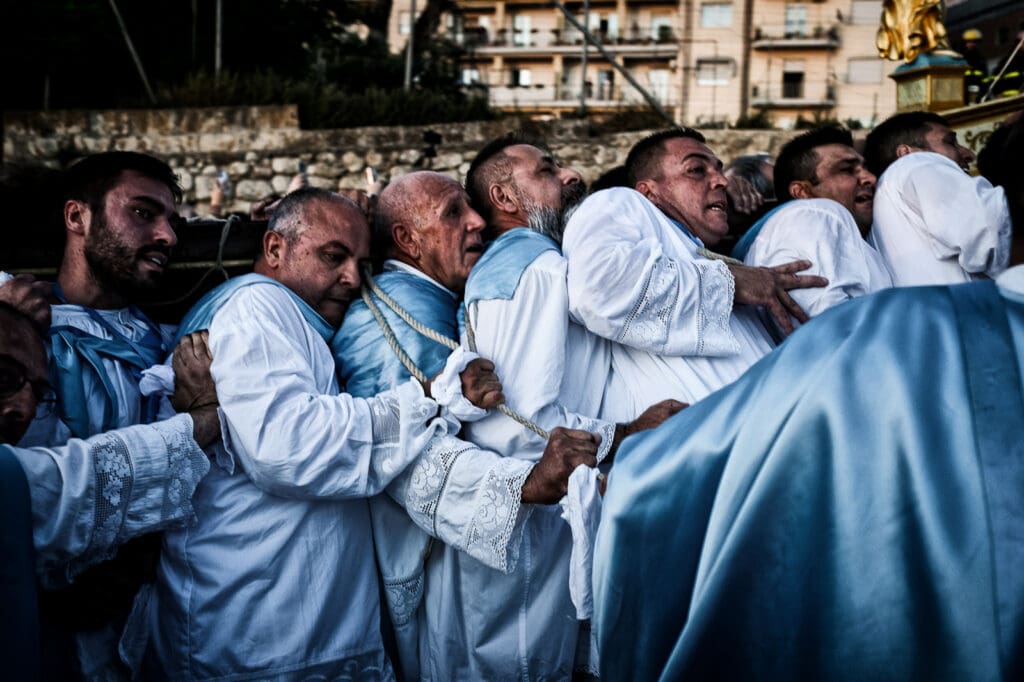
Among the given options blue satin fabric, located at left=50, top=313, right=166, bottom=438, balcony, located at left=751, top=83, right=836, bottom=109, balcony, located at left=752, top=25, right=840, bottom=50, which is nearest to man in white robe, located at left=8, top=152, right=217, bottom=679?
blue satin fabric, located at left=50, top=313, right=166, bottom=438

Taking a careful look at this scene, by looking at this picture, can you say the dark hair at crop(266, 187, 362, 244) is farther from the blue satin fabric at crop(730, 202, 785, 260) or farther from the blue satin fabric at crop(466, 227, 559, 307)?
the blue satin fabric at crop(730, 202, 785, 260)

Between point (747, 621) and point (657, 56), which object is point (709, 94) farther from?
point (747, 621)

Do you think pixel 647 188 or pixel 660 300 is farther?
pixel 647 188

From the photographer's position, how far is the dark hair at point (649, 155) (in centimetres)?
379

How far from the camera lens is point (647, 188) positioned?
376 cm

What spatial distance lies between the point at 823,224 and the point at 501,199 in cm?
136

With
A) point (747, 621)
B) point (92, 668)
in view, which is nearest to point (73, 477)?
point (92, 668)

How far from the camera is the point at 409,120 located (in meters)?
14.7

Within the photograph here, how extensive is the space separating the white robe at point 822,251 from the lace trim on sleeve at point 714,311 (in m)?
0.38

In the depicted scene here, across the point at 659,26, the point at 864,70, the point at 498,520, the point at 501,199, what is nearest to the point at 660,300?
the point at 498,520

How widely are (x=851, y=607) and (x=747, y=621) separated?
0.21m

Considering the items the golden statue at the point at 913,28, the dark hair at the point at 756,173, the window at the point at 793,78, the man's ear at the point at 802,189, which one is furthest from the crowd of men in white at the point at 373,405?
the window at the point at 793,78

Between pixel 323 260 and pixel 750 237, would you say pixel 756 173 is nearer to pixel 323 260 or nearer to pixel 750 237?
pixel 750 237

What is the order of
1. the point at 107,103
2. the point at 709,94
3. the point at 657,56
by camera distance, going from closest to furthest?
the point at 107,103 → the point at 709,94 → the point at 657,56
